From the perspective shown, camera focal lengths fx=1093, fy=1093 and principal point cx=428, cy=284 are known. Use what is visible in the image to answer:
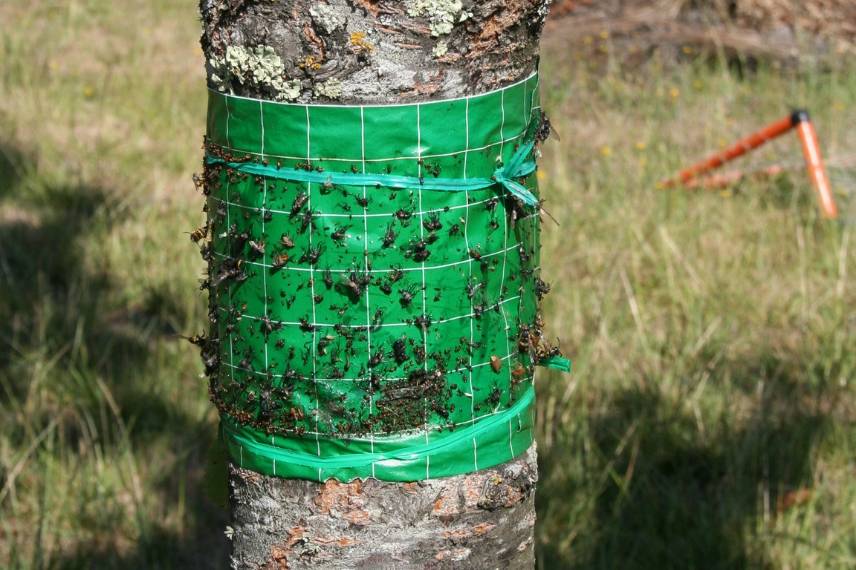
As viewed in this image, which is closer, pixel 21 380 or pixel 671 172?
pixel 21 380

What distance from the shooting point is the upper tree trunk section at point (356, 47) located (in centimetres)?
131

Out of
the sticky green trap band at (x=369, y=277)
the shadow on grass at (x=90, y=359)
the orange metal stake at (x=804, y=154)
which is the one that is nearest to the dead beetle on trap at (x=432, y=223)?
the sticky green trap band at (x=369, y=277)

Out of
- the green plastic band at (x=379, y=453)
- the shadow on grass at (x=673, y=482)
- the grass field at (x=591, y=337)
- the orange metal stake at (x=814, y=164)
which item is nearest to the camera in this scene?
the green plastic band at (x=379, y=453)

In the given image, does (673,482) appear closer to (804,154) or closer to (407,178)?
(407,178)

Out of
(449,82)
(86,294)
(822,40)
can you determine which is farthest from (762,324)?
(822,40)

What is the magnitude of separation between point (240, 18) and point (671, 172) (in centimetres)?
366

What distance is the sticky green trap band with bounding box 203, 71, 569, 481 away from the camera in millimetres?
1357

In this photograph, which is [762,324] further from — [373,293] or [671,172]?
[373,293]

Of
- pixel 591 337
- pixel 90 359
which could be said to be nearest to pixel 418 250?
pixel 591 337

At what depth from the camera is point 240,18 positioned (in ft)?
4.44

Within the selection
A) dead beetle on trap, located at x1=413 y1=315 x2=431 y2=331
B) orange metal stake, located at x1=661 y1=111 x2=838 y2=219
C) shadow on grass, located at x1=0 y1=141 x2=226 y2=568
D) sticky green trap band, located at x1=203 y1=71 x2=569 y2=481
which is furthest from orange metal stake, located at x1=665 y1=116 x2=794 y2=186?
dead beetle on trap, located at x1=413 y1=315 x2=431 y2=331

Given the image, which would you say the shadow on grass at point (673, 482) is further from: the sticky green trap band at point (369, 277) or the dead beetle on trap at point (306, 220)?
the dead beetle on trap at point (306, 220)

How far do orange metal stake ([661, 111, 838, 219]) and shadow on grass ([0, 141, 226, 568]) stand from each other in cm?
221

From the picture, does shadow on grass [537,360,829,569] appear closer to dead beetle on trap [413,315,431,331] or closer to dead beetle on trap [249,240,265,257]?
dead beetle on trap [413,315,431,331]
